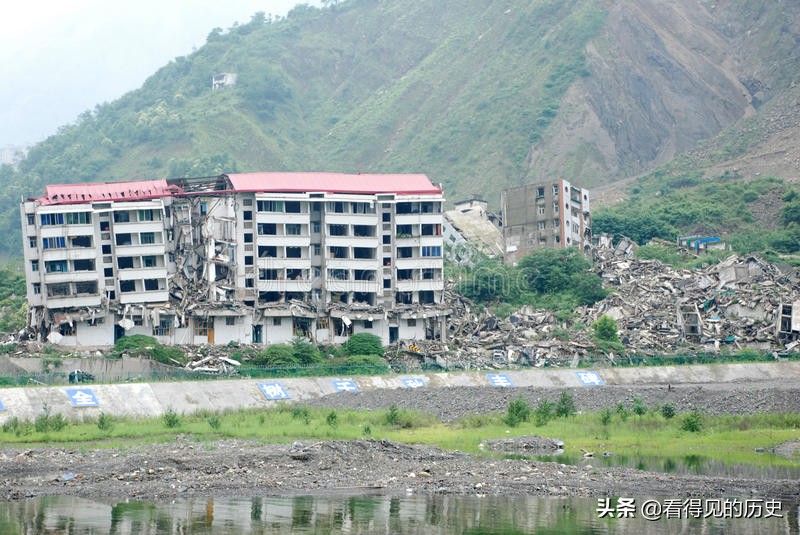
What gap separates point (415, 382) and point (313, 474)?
28.2 m

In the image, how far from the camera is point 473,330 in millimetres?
87875

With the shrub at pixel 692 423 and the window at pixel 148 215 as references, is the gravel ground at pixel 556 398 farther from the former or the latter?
the window at pixel 148 215

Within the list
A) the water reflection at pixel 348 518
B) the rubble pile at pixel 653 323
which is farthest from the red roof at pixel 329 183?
the water reflection at pixel 348 518

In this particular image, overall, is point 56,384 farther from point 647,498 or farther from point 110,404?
point 647,498

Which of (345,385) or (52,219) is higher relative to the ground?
(52,219)

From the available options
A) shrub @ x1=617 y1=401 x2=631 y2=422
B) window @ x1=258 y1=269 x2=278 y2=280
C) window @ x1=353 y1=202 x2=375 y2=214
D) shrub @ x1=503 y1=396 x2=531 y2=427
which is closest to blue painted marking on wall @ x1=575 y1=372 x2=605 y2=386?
shrub @ x1=617 y1=401 x2=631 y2=422

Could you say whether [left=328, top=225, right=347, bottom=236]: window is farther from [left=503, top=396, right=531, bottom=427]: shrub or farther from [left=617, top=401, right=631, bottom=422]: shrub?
[left=617, top=401, right=631, bottom=422]: shrub

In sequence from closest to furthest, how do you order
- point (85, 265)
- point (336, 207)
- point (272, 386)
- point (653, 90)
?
point (272, 386), point (85, 265), point (336, 207), point (653, 90)

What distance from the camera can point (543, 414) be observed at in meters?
57.8

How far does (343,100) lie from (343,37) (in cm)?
1865

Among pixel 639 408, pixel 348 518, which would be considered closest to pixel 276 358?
pixel 639 408

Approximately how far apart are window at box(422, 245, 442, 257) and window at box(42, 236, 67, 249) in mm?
25344

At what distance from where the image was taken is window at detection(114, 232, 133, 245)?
82.9m

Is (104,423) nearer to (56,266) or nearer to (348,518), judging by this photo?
(348,518)
